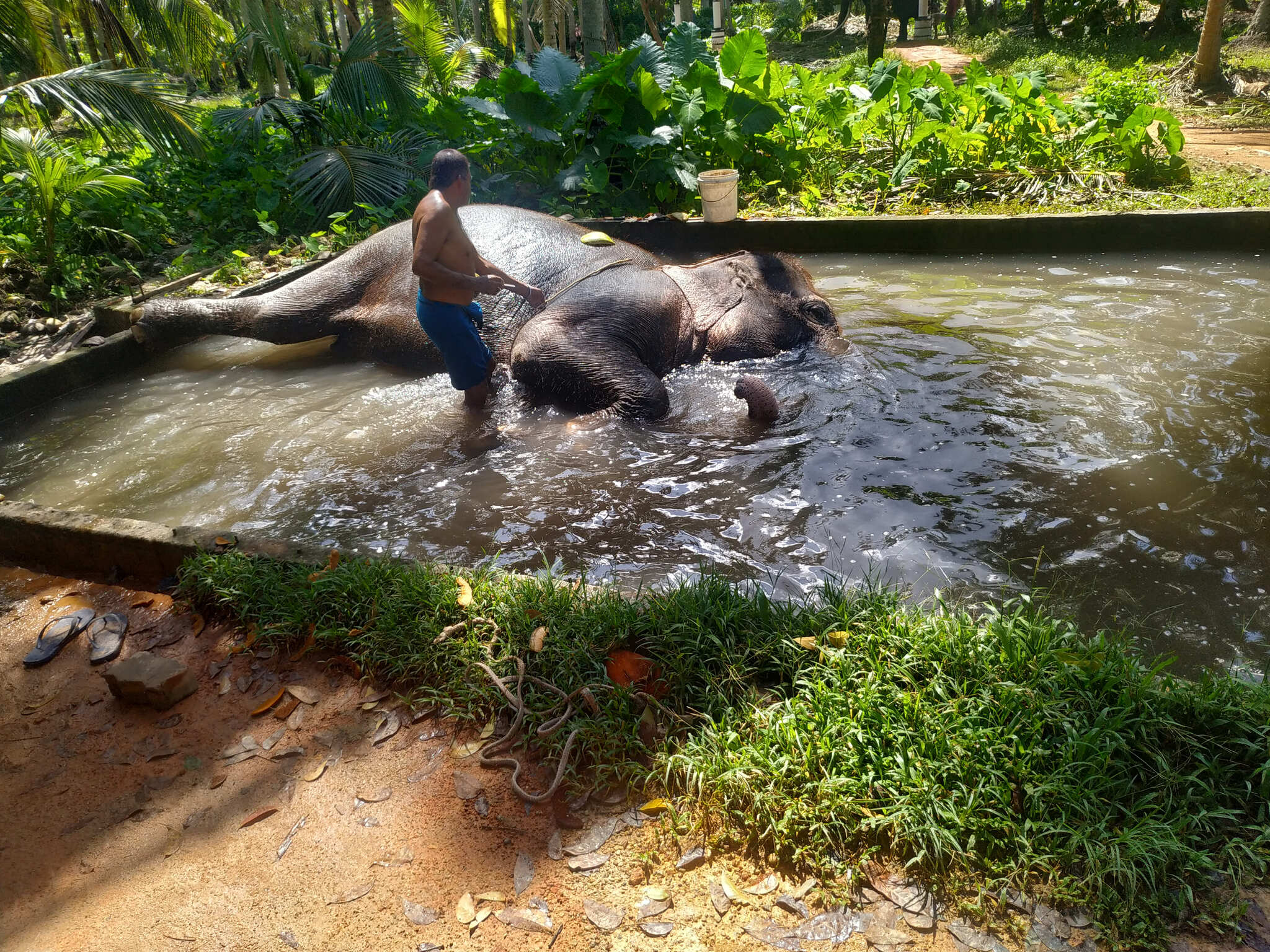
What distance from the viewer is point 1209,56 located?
13094 mm

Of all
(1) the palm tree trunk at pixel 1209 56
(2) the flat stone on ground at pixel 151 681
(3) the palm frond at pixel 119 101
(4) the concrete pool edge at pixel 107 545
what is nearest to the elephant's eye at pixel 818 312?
(4) the concrete pool edge at pixel 107 545

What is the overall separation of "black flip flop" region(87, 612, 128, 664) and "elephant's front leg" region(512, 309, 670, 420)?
299 cm

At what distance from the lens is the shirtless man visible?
526 centimetres

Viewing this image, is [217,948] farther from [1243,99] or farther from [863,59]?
[863,59]

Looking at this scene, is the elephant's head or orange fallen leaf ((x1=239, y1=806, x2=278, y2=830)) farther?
the elephant's head

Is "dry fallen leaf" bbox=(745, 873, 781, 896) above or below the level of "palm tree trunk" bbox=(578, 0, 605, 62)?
below

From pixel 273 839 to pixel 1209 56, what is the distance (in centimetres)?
1688

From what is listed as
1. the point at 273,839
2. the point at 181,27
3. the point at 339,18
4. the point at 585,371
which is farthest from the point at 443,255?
the point at 339,18

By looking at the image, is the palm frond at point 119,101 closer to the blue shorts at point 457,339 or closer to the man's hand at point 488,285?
the blue shorts at point 457,339

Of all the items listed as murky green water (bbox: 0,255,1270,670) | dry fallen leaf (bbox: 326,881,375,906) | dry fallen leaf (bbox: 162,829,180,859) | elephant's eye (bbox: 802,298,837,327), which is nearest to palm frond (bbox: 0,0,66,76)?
murky green water (bbox: 0,255,1270,670)

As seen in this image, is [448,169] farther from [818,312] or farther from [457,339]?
[818,312]

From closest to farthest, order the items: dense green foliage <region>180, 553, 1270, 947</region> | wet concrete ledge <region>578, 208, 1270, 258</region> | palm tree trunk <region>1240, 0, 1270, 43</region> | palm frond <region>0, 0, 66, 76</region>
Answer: dense green foliage <region>180, 553, 1270, 947</region>
wet concrete ledge <region>578, 208, 1270, 258</region>
palm frond <region>0, 0, 66, 76</region>
palm tree trunk <region>1240, 0, 1270, 43</region>

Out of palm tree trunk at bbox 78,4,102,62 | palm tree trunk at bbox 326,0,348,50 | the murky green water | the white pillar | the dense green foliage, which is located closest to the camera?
the dense green foliage

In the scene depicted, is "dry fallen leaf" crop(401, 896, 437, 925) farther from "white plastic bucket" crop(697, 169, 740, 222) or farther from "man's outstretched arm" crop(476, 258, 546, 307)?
"white plastic bucket" crop(697, 169, 740, 222)
